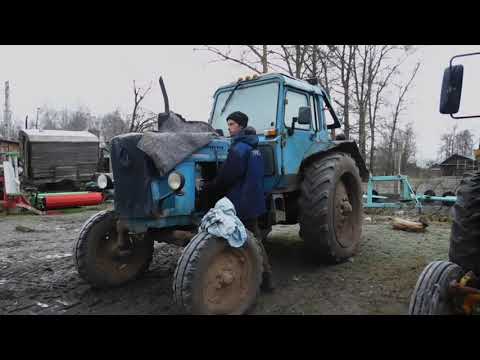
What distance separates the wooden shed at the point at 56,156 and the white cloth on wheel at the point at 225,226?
45.7 feet

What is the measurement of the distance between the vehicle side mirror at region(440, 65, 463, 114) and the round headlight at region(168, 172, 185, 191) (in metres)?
2.22

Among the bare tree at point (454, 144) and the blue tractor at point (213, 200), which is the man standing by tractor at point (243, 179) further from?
the bare tree at point (454, 144)

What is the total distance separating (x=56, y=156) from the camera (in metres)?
15.5

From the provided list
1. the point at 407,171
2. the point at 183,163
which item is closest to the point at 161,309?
the point at 183,163

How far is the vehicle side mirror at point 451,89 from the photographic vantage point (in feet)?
9.47

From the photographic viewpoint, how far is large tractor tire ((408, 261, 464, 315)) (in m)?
2.41

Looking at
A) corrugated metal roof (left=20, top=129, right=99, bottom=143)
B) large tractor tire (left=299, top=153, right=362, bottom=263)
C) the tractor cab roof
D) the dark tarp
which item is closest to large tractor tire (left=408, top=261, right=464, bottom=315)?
large tractor tire (left=299, top=153, right=362, bottom=263)

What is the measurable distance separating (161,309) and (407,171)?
140ft

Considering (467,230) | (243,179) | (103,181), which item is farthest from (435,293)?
(103,181)

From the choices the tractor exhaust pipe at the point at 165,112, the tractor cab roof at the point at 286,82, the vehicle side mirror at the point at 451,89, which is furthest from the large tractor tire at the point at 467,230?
the tractor exhaust pipe at the point at 165,112

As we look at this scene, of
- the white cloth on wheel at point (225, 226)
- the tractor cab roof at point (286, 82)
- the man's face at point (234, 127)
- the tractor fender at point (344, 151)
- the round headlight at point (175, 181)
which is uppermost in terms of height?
the tractor cab roof at point (286, 82)

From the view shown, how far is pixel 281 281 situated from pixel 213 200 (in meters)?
1.28

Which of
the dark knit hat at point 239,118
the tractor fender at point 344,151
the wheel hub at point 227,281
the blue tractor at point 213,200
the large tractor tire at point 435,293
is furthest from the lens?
the tractor fender at point 344,151
